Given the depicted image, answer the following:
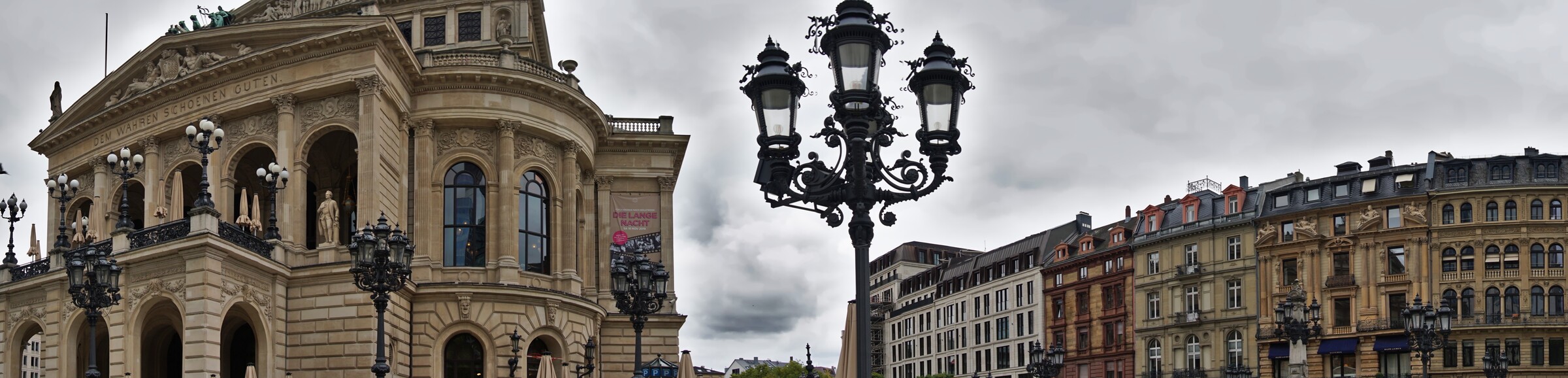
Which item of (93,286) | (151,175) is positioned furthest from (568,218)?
(93,286)

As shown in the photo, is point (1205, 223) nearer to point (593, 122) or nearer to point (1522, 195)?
point (1522, 195)

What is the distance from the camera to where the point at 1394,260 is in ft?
234

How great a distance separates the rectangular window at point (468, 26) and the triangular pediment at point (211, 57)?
10723mm

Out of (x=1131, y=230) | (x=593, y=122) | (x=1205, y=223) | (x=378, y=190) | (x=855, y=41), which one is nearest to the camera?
(x=855, y=41)

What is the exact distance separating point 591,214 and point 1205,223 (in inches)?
1456

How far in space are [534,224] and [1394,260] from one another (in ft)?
139

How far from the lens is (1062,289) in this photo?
91.2 m

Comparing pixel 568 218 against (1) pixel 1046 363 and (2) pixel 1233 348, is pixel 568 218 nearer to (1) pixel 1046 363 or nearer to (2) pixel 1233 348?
(1) pixel 1046 363

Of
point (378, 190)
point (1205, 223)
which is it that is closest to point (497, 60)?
point (378, 190)

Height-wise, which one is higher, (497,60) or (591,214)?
(497,60)

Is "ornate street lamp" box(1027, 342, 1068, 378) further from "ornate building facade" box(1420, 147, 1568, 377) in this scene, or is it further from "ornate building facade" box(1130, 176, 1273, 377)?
"ornate building facade" box(1130, 176, 1273, 377)

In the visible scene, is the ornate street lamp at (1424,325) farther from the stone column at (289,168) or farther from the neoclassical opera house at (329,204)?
the stone column at (289,168)

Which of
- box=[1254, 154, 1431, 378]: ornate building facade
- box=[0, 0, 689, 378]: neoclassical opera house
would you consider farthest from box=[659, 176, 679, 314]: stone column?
box=[1254, 154, 1431, 378]: ornate building facade

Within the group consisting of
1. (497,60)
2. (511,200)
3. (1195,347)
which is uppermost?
(497,60)
